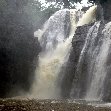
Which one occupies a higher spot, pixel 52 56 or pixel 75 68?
pixel 52 56

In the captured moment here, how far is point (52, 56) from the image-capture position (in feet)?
138

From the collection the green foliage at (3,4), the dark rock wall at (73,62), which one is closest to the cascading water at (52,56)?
the dark rock wall at (73,62)

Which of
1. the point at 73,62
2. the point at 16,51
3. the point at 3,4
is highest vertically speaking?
the point at 3,4

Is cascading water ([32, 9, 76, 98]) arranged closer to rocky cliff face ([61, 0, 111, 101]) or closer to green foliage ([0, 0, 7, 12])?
rocky cliff face ([61, 0, 111, 101])

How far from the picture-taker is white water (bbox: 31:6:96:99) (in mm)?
37669

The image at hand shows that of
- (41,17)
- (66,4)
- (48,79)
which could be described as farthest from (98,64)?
(66,4)

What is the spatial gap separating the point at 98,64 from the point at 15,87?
32.9 feet

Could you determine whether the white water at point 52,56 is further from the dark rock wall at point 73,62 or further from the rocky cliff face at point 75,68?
the rocky cliff face at point 75,68

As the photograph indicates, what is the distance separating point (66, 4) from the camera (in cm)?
7144

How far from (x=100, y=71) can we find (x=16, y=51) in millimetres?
9827

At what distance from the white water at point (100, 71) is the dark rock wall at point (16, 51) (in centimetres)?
866

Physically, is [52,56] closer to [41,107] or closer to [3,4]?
[3,4]

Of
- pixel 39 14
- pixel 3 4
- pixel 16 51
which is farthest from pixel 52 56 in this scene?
pixel 39 14

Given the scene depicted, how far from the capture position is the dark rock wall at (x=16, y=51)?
3381 centimetres
